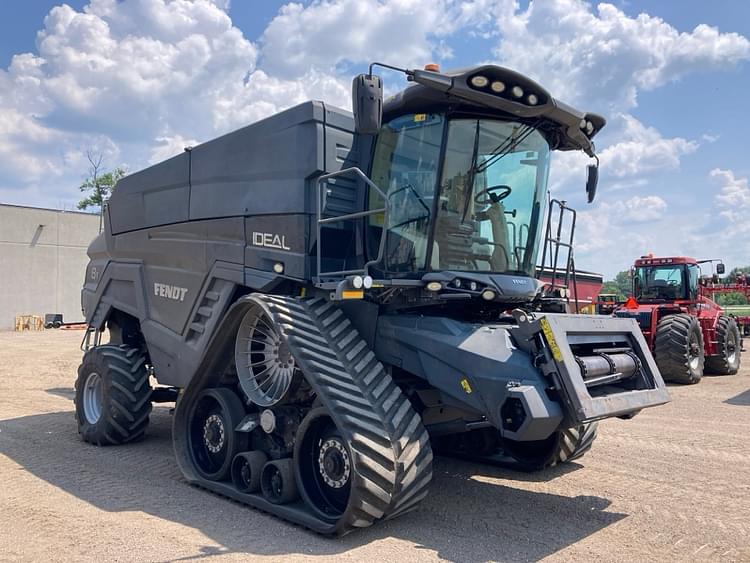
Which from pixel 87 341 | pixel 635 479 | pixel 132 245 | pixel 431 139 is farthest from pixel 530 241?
pixel 87 341

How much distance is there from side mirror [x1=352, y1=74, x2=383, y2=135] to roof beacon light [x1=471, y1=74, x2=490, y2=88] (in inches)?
31.0

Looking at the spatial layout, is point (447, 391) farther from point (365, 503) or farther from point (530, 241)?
point (530, 241)

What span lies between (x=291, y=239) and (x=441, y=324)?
68.8 inches

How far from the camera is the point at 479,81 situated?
526cm

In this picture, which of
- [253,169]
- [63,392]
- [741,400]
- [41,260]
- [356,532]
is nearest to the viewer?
[356,532]

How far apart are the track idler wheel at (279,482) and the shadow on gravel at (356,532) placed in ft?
0.55

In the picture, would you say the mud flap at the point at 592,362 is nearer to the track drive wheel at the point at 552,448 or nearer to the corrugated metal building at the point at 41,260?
the track drive wheel at the point at 552,448

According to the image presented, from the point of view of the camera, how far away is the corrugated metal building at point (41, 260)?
1332 inches

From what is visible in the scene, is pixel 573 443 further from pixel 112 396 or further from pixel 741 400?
pixel 741 400

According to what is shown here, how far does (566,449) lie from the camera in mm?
6574

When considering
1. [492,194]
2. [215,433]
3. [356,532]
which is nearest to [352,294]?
[492,194]

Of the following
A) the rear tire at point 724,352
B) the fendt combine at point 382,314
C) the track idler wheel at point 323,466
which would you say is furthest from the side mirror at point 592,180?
the rear tire at point 724,352

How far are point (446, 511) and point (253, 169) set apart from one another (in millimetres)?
3668

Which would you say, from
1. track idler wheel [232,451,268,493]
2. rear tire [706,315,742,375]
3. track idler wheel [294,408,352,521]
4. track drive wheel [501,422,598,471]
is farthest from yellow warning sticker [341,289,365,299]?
rear tire [706,315,742,375]
